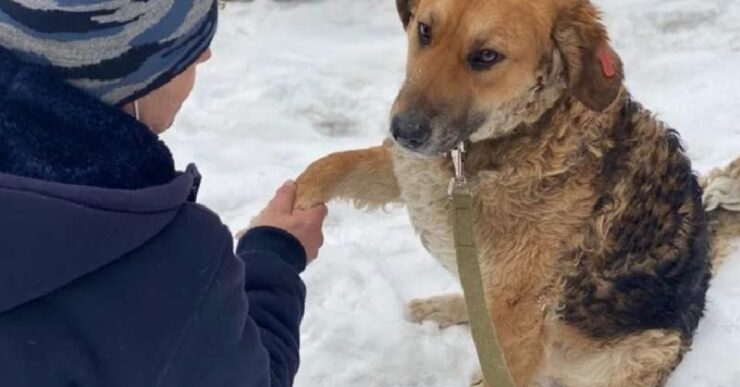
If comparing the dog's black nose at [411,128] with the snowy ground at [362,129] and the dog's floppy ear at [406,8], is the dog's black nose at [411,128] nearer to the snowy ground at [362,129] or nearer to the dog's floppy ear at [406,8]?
the dog's floppy ear at [406,8]

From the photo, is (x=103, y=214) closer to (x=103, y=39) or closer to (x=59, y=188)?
(x=59, y=188)

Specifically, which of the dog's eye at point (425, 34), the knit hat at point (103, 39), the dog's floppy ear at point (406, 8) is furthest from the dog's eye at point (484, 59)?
the knit hat at point (103, 39)

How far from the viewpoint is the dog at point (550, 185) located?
10.5ft

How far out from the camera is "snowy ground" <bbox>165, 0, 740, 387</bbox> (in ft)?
13.9

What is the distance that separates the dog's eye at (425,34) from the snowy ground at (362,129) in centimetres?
150

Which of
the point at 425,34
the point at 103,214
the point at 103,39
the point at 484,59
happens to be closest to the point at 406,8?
the point at 425,34

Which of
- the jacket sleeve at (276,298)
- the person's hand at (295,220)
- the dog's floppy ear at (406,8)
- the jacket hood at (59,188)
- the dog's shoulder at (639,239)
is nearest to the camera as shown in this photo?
the jacket hood at (59,188)

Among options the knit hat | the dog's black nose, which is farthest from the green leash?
the knit hat

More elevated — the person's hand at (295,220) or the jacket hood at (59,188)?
the jacket hood at (59,188)

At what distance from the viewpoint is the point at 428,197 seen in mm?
3637

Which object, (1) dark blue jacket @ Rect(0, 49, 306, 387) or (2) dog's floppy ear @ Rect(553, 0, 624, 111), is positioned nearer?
(1) dark blue jacket @ Rect(0, 49, 306, 387)

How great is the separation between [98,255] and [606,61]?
198cm

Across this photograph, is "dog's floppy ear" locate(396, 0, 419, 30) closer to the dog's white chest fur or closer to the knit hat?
the dog's white chest fur

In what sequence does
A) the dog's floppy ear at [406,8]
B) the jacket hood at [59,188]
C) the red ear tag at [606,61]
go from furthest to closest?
the dog's floppy ear at [406,8] < the red ear tag at [606,61] < the jacket hood at [59,188]
